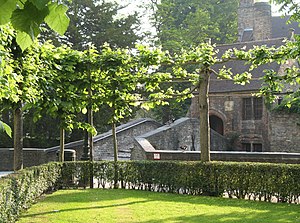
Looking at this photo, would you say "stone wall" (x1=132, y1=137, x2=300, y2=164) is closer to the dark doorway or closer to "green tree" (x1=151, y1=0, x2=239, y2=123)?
"green tree" (x1=151, y1=0, x2=239, y2=123)

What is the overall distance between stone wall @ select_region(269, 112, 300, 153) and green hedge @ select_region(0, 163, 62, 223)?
16.1 meters

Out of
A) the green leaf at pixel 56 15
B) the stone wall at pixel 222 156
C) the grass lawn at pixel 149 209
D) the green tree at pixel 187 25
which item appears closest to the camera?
the green leaf at pixel 56 15

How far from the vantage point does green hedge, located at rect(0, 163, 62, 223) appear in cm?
752

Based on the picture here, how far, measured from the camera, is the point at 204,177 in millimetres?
11977

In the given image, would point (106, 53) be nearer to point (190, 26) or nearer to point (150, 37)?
point (150, 37)

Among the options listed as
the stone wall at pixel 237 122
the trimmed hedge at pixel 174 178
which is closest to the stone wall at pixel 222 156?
the trimmed hedge at pixel 174 178

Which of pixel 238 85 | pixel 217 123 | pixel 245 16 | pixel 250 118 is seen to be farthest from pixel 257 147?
pixel 245 16

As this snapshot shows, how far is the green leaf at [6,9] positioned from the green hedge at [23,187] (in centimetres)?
627

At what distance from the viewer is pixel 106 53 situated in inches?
539

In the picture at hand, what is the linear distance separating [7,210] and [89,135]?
6843 mm

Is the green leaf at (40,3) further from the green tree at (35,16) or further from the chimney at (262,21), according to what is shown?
the chimney at (262,21)

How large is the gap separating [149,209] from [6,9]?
8370mm

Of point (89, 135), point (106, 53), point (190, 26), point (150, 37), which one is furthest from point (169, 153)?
point (190, 26)

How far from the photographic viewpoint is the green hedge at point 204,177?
35.8ft
